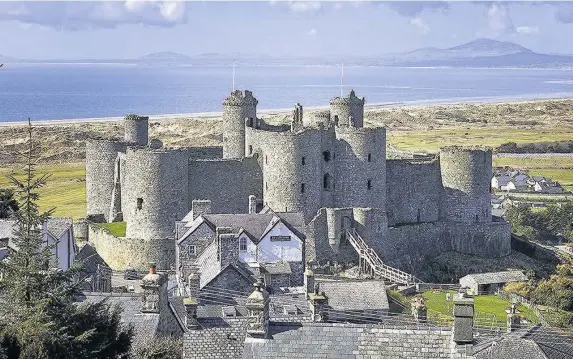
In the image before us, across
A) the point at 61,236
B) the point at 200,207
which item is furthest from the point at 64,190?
the point at 61,236

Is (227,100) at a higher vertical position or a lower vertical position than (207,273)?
higher

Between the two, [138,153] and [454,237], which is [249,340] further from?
[454,237]

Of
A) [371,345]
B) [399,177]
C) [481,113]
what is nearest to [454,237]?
[399,177]

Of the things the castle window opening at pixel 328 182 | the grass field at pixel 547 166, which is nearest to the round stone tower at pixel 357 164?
the castle window opening at pixel 328 182

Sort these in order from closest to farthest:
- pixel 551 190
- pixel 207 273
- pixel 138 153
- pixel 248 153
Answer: pixel 207 273 → pixel 138 153 → pixel 248 153 → pixel 551 190

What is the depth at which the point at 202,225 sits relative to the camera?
39.4 metres

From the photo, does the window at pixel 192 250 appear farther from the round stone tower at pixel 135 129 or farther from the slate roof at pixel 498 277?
the round stone tower at pixel 135 129

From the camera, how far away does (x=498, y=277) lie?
46.7m

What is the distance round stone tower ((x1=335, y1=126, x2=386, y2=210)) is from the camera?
4766 cm

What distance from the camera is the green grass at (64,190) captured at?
67938 mm

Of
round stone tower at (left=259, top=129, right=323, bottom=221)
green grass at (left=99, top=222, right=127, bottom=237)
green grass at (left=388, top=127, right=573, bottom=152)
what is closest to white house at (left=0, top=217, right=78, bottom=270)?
green grass at (left=99, top=222, right=127, bottom=237)

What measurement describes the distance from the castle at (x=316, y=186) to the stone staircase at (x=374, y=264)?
1.46 feet

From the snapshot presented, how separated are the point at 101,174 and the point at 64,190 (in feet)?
98.6

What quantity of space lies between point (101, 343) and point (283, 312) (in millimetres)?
9840
